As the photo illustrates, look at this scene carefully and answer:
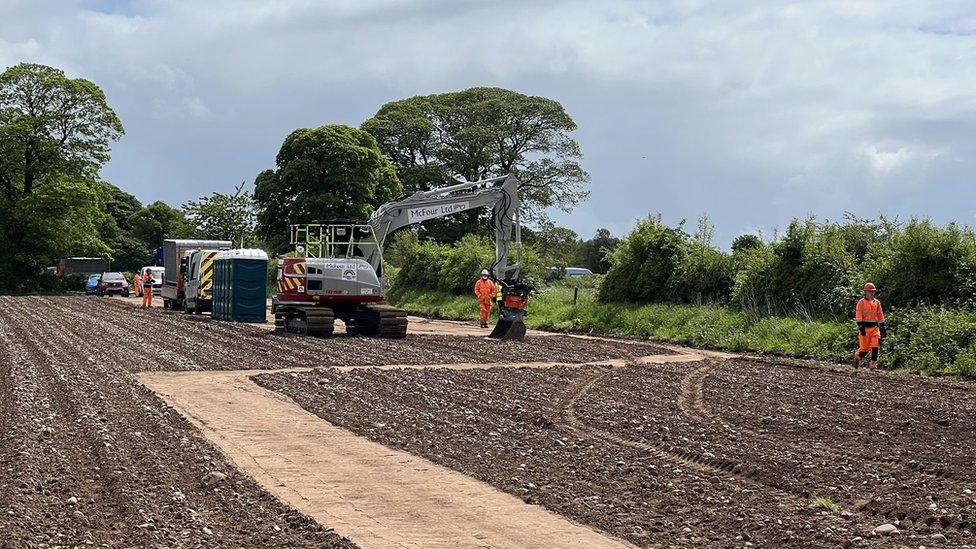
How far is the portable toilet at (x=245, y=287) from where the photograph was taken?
34.6 metres

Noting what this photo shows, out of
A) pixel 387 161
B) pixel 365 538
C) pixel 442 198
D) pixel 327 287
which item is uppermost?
pixel 387 161

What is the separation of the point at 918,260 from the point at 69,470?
61.8ft

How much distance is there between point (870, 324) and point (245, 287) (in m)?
19.9

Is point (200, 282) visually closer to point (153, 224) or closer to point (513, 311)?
point (513, 311)

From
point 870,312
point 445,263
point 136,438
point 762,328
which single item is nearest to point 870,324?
point 870,312

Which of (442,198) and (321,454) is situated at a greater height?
(442,198)

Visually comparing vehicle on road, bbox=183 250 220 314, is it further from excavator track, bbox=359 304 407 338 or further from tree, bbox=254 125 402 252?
tree, bbox=254 125 402 252

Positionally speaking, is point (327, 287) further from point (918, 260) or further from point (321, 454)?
point (321, 454)

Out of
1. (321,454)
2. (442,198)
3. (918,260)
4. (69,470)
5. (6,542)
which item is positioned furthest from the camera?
(442,198)

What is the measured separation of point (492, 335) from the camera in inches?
1118

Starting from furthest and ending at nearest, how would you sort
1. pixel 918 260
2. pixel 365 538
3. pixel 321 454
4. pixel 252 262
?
pixel 252 262, pixel 918 260, pixel 321 454, pixel 365 538

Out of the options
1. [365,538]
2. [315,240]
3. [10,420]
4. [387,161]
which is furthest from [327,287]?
[387,161]

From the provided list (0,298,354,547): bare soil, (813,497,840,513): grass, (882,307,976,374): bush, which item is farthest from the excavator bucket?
(813,497,840,513): grass

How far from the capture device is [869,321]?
21.3 metres
